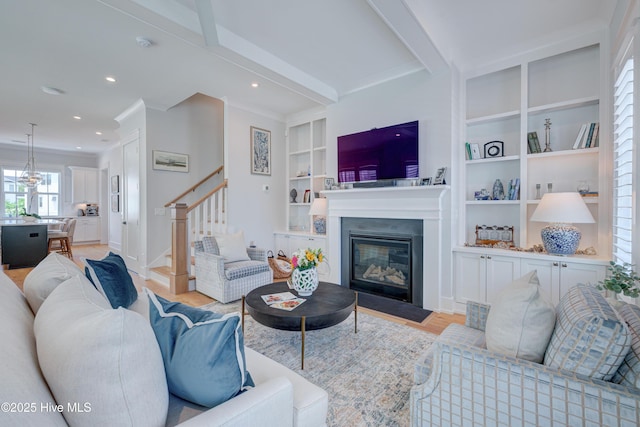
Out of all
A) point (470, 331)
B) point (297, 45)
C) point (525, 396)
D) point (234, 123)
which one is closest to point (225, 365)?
point (525, 396)

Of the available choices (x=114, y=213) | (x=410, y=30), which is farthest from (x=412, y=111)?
(x=114, y=213)

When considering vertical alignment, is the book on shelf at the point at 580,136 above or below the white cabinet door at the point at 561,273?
above

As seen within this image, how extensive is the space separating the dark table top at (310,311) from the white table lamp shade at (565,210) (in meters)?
1.85

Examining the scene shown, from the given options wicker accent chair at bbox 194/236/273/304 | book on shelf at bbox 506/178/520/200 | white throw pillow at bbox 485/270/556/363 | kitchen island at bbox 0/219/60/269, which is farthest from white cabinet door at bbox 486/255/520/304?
kitchen island at bbox 0/219/60/269

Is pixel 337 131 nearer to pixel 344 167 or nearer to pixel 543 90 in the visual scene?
pixel 344 167

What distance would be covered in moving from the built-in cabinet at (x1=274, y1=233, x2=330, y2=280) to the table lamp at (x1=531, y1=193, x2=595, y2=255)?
8.38 ft

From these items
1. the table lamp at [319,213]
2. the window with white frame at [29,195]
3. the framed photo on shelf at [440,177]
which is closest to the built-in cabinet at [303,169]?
the table lamp at [319,213]

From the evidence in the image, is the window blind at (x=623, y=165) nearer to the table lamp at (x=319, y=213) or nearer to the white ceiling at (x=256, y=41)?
the white ceiling at (x=256, y=41)

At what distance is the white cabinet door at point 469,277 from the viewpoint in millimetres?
3057

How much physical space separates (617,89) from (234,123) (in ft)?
14.4

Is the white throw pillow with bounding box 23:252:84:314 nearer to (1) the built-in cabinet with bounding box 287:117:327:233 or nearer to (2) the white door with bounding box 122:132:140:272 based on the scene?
(1) the built-in cabinet with bounding box 287:117:327:233

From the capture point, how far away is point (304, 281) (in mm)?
2471

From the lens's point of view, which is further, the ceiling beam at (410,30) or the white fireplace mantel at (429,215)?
the white fireplace mantel at (429,215)

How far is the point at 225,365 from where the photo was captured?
36.6 inches
